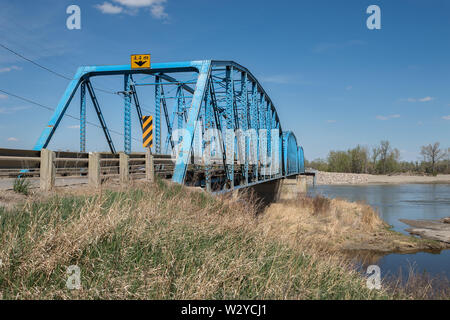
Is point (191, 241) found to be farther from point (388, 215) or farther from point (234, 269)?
point (388, 215)

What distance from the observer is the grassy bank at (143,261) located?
4.45 metres

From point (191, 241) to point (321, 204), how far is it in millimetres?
24019

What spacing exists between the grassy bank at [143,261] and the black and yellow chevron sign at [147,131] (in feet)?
34.1

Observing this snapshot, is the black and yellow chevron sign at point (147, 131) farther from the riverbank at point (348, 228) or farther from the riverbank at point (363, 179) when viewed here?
the riverbank at point (363, 179)

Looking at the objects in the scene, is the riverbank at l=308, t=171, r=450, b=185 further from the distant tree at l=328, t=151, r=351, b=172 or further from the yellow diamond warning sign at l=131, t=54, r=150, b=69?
the yellow diamond warning sign at l=131, t=54, r=150, b=69

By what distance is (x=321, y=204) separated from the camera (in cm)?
2884

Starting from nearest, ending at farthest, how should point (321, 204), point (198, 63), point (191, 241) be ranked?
1. point (191, 241)
2. point (198, 63)
3. point (321, 204)

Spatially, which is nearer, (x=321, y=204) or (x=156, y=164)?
(x=156, y=164)

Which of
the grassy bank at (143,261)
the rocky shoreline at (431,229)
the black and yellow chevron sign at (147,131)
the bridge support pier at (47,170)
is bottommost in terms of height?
the rocky shoreline at (431,229)

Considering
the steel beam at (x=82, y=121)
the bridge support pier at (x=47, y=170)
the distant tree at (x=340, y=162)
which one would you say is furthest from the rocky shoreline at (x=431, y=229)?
the distant tree at (x=340, y=162)

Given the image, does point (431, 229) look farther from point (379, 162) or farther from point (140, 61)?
point (379, 162)

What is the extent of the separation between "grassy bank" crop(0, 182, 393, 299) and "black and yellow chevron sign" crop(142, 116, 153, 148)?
409 inches

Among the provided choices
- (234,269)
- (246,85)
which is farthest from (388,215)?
(234,269)
